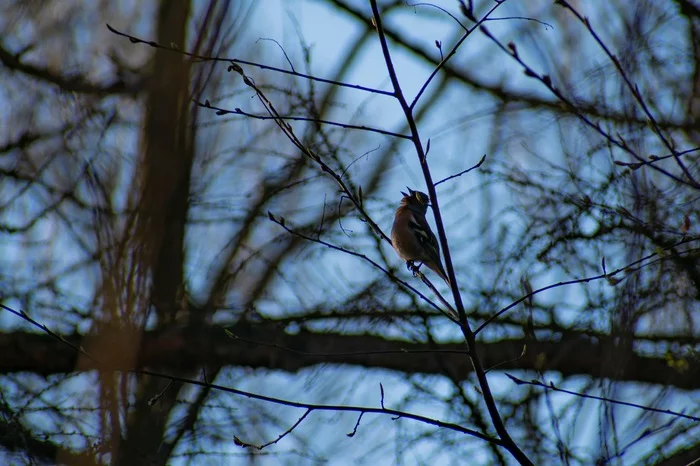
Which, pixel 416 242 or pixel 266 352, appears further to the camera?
pixel 266 352

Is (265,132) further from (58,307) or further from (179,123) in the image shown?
(58,307)

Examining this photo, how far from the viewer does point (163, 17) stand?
7.69 meters

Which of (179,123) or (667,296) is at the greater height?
(179,123)

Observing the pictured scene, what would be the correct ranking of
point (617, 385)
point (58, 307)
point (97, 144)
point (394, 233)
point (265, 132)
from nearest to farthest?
1. point (617, 385)
2. point (97, 144)
3. point (58, 307)
4. point (394, 233)
5. point (265, 132)

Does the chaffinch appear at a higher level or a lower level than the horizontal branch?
higher

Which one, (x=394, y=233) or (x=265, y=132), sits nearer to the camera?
(x=394, y=233)

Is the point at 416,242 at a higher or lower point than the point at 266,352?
higher

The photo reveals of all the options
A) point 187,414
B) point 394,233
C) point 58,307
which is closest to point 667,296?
point 394,233

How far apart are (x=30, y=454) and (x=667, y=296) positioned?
4.04 meters

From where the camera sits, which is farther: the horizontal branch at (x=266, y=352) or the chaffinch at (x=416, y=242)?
the horizontal branch at (x=266, y=352)

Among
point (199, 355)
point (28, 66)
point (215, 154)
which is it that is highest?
point (28, 66)

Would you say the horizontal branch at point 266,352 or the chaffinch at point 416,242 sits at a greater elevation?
the chaffinch at point 416,242

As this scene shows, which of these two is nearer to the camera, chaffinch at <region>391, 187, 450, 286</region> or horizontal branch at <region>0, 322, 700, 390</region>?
chaffinch at <region>391, 187, 450, 286</region>

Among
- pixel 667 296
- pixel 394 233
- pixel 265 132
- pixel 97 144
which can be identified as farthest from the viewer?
pixel 265 132
